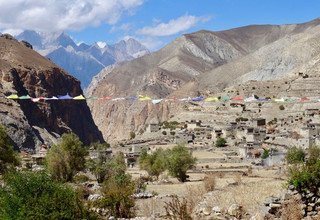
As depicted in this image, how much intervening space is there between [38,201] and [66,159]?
67.7 feet

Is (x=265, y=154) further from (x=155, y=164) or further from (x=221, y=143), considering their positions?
A: (x=155, y=164)

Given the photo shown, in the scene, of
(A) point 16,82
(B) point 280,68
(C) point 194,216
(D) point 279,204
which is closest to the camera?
(D) point 279,204

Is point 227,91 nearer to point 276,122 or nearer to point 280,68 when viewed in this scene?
point 276,122

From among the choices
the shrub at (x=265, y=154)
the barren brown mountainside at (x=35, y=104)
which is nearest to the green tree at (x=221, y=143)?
the shrub at (x=265, y=154)

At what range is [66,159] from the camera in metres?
34.3

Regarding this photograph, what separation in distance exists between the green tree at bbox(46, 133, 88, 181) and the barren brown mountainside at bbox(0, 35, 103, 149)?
32563mm

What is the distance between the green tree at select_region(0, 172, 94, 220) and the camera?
13492 mm

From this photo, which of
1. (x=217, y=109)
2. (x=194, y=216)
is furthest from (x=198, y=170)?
(x=217, y=109)

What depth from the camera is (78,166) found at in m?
35.3

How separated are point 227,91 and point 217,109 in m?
13.1

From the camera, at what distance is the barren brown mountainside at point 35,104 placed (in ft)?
235

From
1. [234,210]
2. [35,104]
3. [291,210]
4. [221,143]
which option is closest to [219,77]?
[35,104]

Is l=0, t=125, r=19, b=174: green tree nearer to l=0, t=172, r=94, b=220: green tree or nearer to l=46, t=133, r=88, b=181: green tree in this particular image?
l=46, t=133, r=88, b=181: green tree

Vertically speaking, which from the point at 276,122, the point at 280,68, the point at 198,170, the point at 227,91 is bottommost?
the point at 198,170
